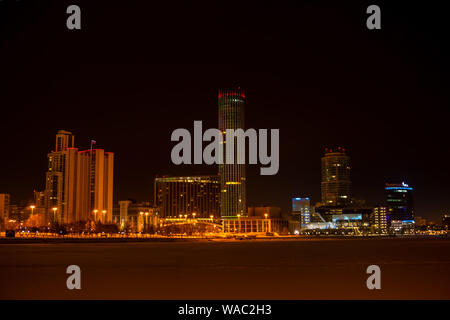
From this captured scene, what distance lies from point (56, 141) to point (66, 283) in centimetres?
18235

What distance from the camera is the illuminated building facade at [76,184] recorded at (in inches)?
6649

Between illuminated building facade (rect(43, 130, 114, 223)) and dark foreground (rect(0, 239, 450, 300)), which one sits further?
illuminated building facade (rect(43, 130, 114, 223))

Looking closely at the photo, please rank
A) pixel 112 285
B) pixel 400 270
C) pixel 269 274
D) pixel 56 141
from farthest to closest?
pixel 56 141 → pixel 400 270 → pixel 269 274 → pixel 112 285

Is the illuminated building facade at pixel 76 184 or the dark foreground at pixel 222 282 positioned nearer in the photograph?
the dark foreground at pixel 222 282

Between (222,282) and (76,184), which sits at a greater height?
(76,184)

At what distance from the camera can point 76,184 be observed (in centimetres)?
17162

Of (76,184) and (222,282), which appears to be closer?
(222,282)

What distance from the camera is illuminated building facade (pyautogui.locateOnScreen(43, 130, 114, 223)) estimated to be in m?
169

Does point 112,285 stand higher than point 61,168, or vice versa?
point 61,168

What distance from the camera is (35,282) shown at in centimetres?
2130
